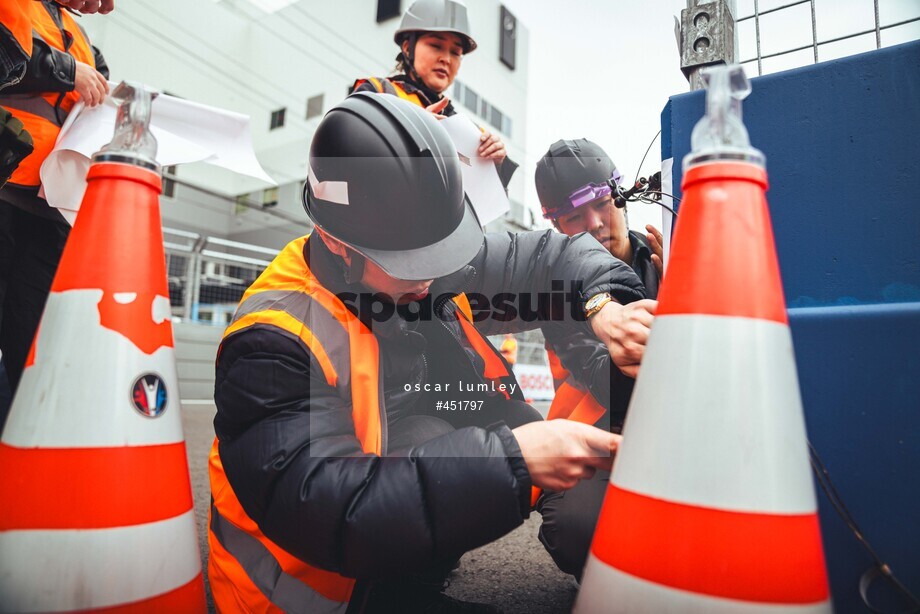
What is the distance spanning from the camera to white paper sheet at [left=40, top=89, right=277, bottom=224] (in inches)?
57.8

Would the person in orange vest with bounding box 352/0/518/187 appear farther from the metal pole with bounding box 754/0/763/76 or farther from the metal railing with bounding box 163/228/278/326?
the metal railing with bounding box 163/228/278/326

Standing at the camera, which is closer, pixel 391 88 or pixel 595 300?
pixel 595 300

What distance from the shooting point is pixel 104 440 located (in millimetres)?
796

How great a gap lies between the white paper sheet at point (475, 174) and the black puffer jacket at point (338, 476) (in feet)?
3.33

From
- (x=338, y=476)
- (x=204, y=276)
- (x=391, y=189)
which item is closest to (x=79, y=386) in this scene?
(x=338, y=476)

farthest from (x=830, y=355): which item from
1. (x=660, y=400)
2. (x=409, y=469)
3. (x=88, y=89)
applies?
(x=88, y=89)

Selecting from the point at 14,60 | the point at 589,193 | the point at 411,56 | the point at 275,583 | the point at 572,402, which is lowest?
the point at 275,583

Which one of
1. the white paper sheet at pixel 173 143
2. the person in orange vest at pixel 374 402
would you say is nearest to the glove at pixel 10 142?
the white paper sheet at pixel 173 143

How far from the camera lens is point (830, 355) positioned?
0.93 m

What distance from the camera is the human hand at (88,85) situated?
5.34 ft

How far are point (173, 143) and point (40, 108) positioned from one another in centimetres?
55

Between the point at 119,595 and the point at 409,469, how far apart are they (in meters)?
0.43

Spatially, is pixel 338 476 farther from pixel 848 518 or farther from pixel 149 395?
pixel 848 518

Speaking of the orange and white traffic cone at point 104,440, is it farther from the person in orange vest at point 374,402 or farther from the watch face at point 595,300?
the watch face at point 595,300
